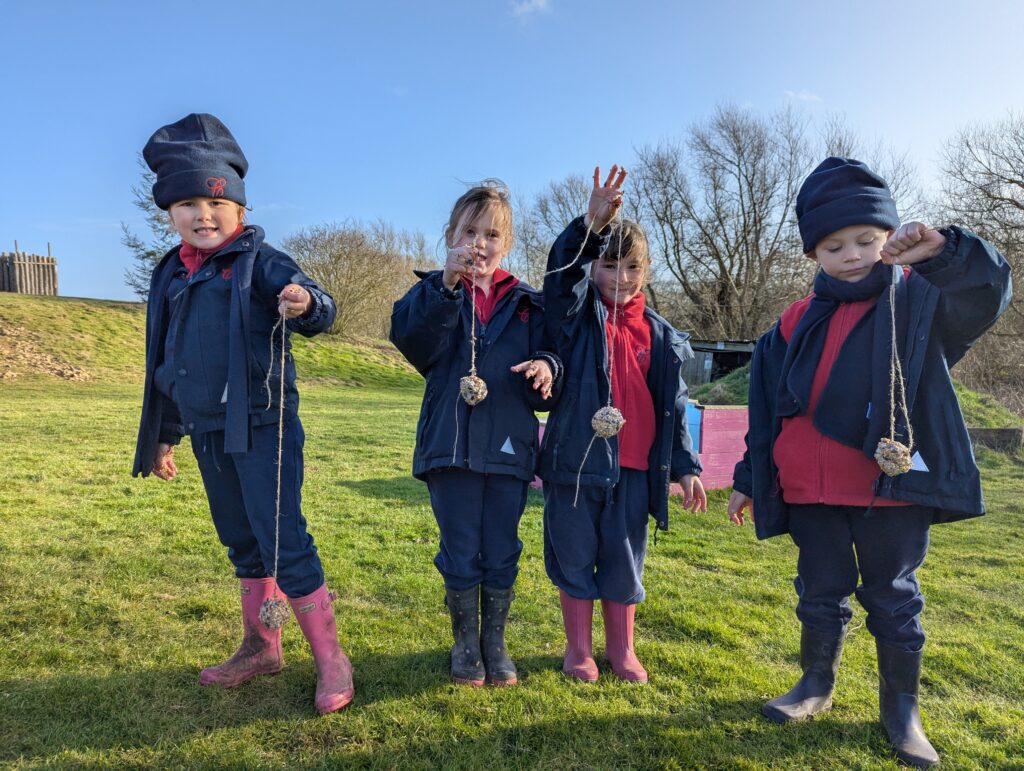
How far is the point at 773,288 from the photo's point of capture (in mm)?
25141

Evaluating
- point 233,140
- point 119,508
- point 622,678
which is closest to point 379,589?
point 622,678

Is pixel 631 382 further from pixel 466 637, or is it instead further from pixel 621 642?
pixel 466 637

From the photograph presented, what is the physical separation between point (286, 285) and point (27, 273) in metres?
28.2

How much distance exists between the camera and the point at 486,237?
8.07ft

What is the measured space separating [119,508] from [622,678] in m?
4.13

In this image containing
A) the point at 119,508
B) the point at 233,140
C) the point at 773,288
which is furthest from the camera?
the point at 773,288

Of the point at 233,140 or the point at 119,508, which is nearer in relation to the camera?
the point at 233,140

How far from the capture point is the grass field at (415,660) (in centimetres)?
212

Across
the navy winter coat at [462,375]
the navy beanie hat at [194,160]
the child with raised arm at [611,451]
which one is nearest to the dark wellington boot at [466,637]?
the child with raised arm at [611,451]

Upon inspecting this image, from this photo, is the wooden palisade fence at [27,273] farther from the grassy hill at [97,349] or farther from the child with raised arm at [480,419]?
the child with raised arm at [480,419]

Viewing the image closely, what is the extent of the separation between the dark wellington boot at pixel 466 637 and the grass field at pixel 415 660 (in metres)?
0.07

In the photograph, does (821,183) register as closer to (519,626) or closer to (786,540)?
(519,626)

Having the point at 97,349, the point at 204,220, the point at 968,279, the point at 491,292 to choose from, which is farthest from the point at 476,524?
the point at 97,349

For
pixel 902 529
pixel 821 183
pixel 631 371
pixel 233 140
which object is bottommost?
pixel 902 529
